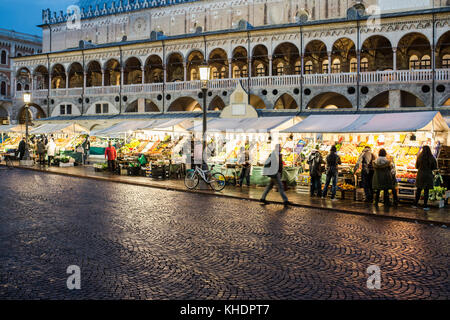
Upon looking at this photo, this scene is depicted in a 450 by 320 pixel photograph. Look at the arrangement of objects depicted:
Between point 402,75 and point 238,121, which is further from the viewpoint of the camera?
point 402,75

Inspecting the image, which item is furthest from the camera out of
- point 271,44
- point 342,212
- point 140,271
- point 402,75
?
point 271,44

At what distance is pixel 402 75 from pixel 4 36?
2389 inches

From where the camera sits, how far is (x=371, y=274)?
6.20 m

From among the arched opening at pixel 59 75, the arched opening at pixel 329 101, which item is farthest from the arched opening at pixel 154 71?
the arched opening at pixel 329 101

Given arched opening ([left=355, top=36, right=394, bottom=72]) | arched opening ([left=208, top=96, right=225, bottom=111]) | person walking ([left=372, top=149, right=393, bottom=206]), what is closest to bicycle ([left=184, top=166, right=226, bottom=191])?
person walking ([left=372, top=149, right=393, bottom=206])

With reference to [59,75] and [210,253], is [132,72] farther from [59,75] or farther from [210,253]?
[210,253]

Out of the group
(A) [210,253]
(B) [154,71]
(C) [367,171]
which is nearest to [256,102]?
(B) [154,71]

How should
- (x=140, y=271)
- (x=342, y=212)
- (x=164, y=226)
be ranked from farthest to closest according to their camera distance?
1. (x=342, y=212)
2. (x=164, y=226)
3. (x=140, y=271)

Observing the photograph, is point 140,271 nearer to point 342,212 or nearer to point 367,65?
point 342,212

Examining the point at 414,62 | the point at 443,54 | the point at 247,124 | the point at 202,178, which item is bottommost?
the point at 202,178

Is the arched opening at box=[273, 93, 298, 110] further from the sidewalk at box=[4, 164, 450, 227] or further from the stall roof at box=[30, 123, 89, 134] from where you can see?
the sidewalk at box=[4, 164, 450, 227]

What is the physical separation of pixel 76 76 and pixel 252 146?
34.4m

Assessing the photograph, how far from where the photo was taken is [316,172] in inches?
587
